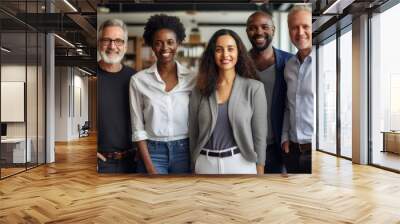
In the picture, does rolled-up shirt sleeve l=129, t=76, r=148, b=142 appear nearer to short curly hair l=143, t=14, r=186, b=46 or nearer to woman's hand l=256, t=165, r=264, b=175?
short curly hair l=143, t=14, r=186, b=46

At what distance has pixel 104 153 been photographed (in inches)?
264

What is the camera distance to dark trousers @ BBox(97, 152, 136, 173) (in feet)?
21.5

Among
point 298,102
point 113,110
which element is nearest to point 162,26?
point 113,110

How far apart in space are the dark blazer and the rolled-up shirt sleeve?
2.06 m

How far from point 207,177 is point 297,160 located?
149cm

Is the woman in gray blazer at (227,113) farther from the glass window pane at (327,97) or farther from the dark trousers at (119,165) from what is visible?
the glass window pane at (327,97)

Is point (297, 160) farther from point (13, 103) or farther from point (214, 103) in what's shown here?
point (13, 103)

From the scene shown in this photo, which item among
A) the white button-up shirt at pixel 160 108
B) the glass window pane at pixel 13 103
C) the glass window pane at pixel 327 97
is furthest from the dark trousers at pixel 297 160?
the glass window pane at pixel 13 103

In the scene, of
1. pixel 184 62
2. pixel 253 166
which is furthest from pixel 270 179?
pixel 184 62

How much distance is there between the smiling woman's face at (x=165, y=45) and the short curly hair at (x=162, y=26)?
0.06 meters

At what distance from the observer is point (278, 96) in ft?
21.4

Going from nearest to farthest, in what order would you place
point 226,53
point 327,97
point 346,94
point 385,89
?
point 226,53
point 385,89
point 346,94
point 327,97

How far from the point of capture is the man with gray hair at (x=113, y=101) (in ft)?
21.6

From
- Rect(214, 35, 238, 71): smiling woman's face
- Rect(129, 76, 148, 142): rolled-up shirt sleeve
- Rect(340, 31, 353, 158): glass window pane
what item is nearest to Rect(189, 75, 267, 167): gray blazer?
Rect(214, 35, 238, 71): smiling woman's face
